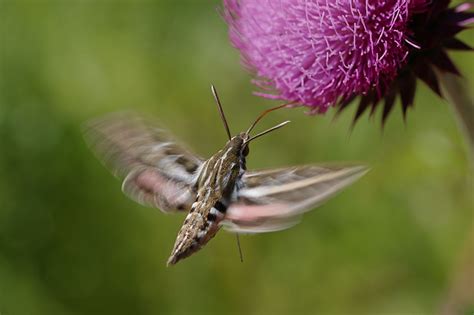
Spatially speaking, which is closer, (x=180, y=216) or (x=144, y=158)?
(x=144, y=158)

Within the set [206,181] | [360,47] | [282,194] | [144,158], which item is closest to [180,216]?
[144,158]

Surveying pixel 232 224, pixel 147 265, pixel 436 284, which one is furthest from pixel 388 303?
pixel 232 224

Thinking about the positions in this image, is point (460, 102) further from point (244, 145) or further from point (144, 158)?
point (144, 158)

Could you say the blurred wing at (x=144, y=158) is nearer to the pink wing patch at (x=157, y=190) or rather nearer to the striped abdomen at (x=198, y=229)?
the pink wing patch at (x=157, y=190)

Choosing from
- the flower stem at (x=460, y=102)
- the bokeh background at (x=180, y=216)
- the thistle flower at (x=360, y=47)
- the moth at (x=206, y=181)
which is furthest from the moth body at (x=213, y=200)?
the bokeh background at (x=180, y=216)

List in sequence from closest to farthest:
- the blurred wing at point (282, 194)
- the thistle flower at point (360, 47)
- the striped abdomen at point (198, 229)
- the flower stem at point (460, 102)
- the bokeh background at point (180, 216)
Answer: the blurred wing at point (282, 194), the striped abdomen at point (198, 229), the thistle flower at point (360, 47), the flower stem at point (460, 102), the bokeh background at point (180, 216)

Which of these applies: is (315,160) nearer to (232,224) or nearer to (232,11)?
(232,11)
